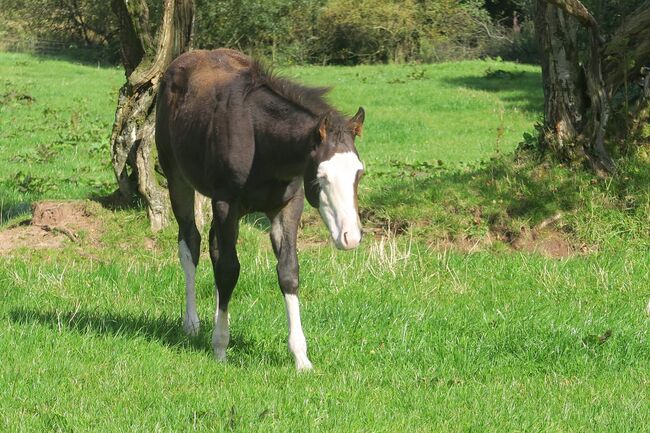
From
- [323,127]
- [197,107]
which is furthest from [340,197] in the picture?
[197,107]

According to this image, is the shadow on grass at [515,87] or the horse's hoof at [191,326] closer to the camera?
the horse's hoof at [191,326]

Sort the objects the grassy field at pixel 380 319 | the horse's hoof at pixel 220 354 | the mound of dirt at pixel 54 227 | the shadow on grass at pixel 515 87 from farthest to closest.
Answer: the shadow on grass at pixel 515 87 < the mound of dirt at pixel 54 227 < the horse's hoof at pixel 220 354 < the grassy field at pixel 380 319

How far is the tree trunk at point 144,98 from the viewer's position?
1045 centimetres

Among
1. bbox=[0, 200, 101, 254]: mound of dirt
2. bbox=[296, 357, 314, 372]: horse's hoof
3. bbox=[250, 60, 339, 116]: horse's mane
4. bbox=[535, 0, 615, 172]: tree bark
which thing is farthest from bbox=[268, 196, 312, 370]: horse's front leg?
bbox=[535, 0, 615, 172]: tree bark

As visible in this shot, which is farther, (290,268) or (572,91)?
(572,91)

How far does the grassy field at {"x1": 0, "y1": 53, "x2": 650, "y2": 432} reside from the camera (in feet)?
16.6

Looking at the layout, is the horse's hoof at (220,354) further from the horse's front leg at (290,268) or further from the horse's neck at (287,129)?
the horse's neck at (287,129)

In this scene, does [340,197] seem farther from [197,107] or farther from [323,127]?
[197,107]

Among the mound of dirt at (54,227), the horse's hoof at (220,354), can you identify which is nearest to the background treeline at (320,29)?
the mound of dirt at (54,227)

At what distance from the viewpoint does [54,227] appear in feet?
33.6

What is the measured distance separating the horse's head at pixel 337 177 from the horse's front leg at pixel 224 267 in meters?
0.95

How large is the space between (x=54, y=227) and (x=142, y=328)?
405 centimetres

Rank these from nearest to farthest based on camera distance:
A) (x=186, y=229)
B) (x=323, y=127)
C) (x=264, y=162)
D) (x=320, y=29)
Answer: (x=323, y=127) → (x=264, y=162) → (x=186, y=229) → (x=320, y=29)

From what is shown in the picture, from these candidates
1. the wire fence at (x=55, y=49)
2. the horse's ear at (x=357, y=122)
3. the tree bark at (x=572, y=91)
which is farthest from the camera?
the wire fence at (x=55, y=49)
